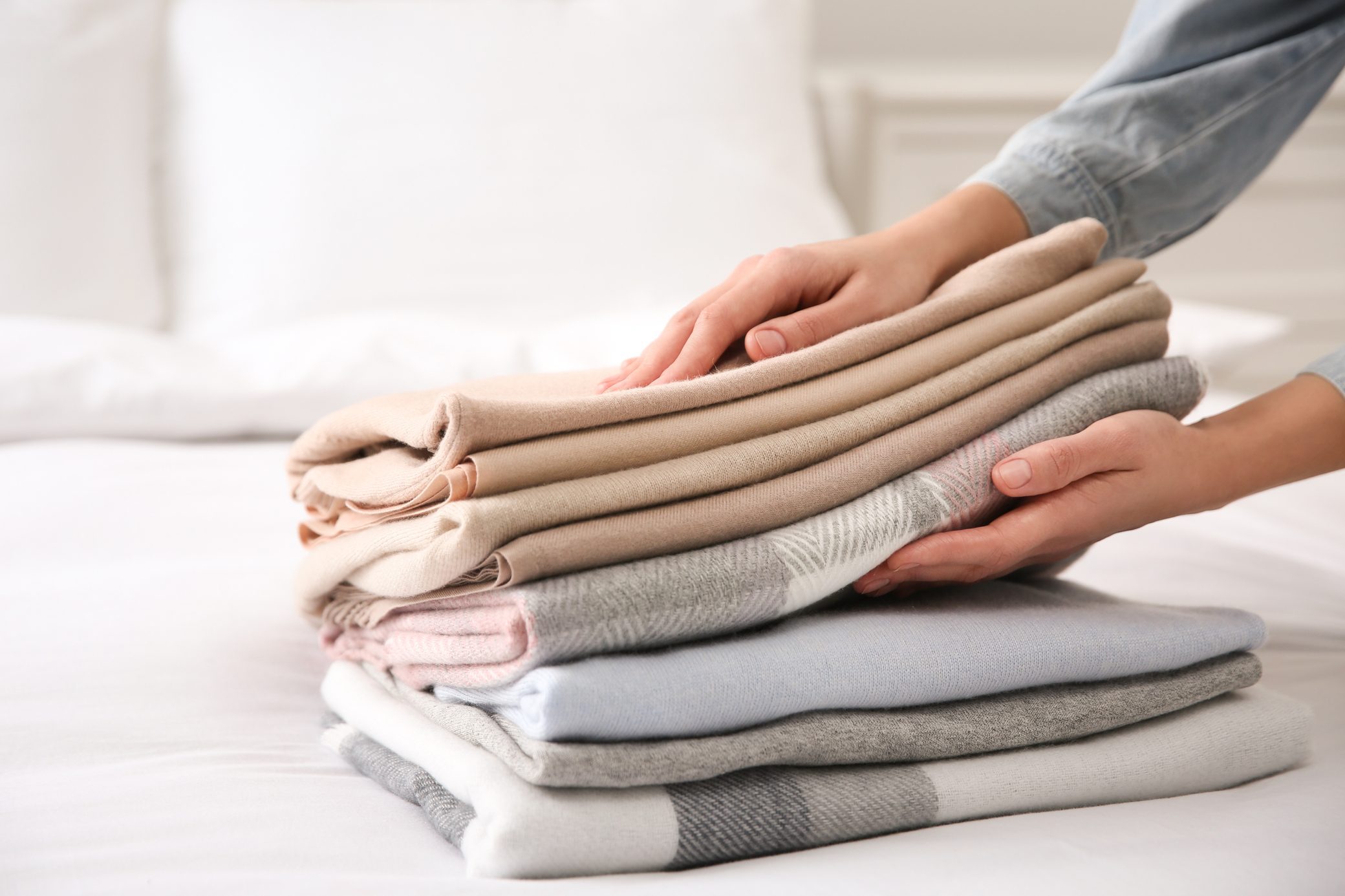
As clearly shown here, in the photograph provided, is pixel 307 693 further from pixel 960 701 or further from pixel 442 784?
pixel 960 701

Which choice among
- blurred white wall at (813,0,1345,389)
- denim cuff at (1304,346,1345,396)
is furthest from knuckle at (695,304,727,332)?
blurred white wall at (813,0,1345,389)

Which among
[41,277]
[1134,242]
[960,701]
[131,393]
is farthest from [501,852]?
[41,277]

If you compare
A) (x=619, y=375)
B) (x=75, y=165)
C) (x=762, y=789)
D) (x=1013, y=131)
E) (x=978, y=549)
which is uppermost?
(x=1013, y=131)

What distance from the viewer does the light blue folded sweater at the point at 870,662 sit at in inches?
17.6

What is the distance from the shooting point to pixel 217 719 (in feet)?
2.04

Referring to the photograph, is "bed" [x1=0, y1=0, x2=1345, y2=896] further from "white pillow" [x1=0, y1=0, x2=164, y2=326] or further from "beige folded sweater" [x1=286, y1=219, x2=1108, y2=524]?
"beige folded sweater" [x1=286, y1=219, x2=1108, y2=524]

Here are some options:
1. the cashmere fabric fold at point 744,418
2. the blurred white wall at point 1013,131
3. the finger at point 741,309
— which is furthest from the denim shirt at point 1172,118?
the blurred white wall at point 1013,131

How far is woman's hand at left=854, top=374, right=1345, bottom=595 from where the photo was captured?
0.55 meters

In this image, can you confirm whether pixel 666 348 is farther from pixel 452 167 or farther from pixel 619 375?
pixel 452 167

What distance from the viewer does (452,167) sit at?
5.15ft

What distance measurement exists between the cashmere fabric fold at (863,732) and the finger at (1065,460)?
0.10 metres

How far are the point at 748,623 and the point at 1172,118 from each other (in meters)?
0.56

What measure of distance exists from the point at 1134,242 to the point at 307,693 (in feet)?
2.18

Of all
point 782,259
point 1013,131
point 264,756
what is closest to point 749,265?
point 782,259
